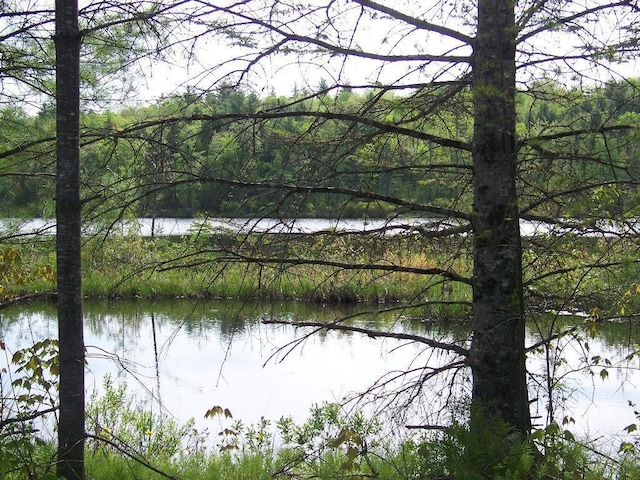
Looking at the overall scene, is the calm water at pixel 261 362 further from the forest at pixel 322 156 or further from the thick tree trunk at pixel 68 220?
the thick tree trunk at pixel 68 220

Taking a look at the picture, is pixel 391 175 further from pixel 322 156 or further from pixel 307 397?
pixel 307 397

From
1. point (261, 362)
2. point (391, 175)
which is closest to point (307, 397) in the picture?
point (261, 362)

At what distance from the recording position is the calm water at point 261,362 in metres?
9.02

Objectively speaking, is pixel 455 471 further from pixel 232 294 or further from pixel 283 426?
pixel 232 294

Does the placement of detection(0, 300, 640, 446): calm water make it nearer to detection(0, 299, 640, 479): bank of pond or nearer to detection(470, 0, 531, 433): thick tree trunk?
detection(0, 299, 640, 479): bank of pond

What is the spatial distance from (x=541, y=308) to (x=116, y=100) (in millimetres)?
3009

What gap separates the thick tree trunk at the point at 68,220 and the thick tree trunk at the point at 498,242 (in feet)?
7.37

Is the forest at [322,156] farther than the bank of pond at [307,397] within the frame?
No

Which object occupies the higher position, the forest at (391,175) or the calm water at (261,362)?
the forest at (391,175)

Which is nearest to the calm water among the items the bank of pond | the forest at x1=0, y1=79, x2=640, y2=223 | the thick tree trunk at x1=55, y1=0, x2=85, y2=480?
the bank of pond

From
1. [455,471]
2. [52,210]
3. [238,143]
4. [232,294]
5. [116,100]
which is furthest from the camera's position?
[232,294]

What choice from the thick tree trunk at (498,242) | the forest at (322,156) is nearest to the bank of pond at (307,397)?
the thick tree trunk at (498,242)

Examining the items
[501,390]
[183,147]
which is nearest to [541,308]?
[501,390]

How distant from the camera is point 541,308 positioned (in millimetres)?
4402
